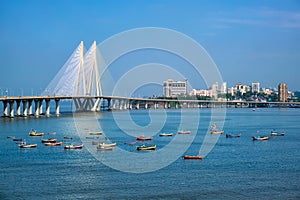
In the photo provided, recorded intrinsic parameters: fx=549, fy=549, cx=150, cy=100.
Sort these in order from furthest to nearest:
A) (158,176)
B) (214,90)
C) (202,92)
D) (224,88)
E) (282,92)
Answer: (224,88)
(202,92)
(214,90)
(282,92)
(158,176)

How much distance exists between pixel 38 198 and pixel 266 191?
7823mm

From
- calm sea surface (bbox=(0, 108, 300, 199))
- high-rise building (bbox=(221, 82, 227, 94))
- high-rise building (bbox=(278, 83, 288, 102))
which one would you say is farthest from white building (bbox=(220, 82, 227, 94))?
calm sea surface (bbox=(0, 108, 300, 199))

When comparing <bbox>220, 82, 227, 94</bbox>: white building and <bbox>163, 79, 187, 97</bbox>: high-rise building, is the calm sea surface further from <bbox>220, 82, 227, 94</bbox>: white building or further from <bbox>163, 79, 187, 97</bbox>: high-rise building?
<bbox>220, 82, 227, 94</bbox>: white building

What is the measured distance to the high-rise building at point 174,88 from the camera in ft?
470

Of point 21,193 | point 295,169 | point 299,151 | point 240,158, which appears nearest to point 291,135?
point 299,151

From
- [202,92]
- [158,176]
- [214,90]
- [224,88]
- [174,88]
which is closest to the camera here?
[158,176]

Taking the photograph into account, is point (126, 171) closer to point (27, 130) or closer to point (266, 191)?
point (266, 191)

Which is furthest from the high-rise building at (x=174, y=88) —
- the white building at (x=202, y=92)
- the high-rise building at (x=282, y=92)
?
the high-rise building at (x=282, y=92)

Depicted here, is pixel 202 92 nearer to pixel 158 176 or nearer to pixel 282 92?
pixel 282 92

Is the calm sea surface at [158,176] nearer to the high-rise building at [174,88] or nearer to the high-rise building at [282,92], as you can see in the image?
the high-rise building at [174,88]

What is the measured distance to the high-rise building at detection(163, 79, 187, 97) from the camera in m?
143

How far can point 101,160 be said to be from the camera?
1040 inches

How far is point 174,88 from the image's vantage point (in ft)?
477

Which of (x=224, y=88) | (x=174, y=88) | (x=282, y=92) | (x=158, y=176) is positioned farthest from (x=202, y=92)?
(x=158, y=176)
